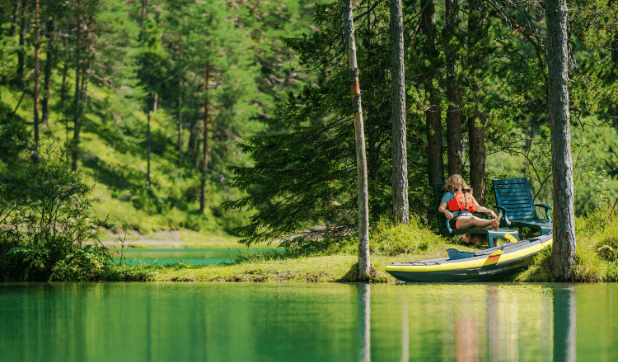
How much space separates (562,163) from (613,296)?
2.91 metres

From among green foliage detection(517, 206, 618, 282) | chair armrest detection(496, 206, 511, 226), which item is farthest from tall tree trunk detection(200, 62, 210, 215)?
green foliage detection(517, 206, 618, 282)

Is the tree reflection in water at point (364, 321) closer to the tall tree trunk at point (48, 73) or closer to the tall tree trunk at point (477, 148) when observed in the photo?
the tall tree trunk at point (477, 148)

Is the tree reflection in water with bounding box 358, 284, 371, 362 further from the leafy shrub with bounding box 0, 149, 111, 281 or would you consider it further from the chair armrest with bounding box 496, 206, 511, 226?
the leafy shrub with bounding box 0, 149, 111, 281

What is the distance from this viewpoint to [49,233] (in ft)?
46.4

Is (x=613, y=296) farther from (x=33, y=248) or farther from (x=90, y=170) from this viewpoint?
(x=90, y=170)

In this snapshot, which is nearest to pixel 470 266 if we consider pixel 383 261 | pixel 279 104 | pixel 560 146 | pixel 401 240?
pixel 383 261

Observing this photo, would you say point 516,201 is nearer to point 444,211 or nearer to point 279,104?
point 444,211

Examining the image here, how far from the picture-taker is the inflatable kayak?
39.3ft

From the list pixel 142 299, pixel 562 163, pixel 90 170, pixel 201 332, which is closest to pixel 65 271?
pixel 142 299

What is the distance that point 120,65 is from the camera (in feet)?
150

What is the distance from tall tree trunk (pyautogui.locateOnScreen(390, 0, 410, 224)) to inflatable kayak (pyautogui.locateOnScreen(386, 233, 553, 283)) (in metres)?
3.38

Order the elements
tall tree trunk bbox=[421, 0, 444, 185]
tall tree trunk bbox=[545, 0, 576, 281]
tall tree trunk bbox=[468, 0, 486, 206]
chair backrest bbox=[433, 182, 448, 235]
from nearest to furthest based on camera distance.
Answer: tall tree trunk bbox=[545, 0, 576, 281]
chair backrest bbox=[433, 182, 448, 235]
tall tree trunk bbox=[468, 0, 486, 206]
tall tree trunk bbox=[421, 0, 444, 185]

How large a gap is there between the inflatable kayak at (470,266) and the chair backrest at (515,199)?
269cm

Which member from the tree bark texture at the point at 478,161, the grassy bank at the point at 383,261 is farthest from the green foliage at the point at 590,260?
the tree bark texture at the point at 478,161
